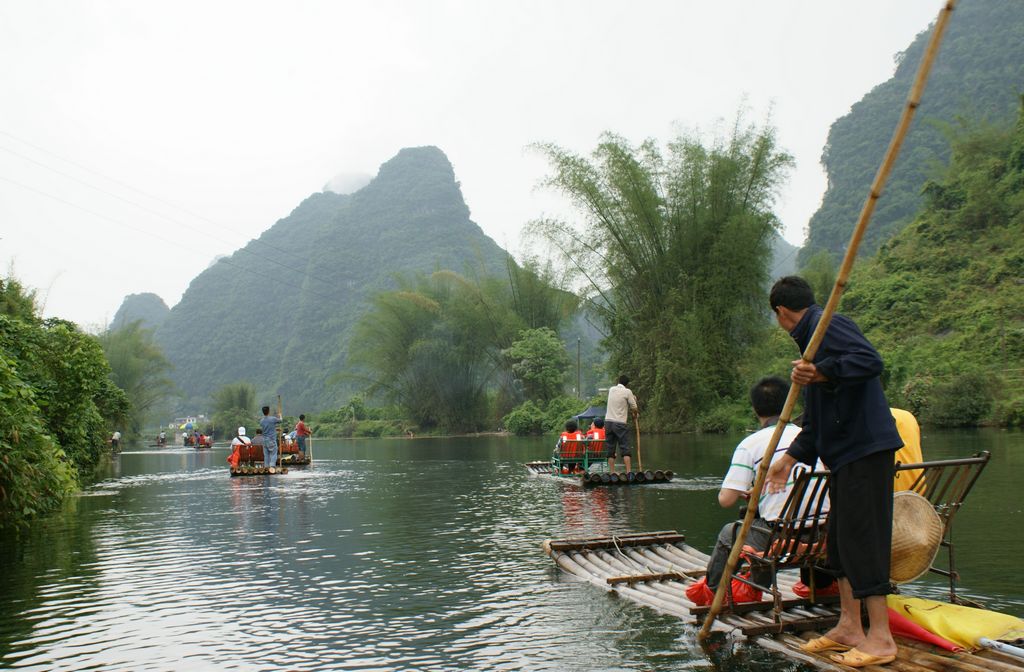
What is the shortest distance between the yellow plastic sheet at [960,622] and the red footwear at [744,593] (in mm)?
812

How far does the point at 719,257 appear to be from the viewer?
3506cm

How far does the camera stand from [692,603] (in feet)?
18.6

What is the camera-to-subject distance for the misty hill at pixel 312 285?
113m

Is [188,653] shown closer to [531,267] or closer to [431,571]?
[431,571]

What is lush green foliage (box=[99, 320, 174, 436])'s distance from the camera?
56625 mm

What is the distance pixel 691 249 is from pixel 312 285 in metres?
98.2

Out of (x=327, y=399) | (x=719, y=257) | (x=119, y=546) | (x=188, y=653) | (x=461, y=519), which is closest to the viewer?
(x=188, y=653)

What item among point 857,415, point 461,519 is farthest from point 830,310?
point 461,519

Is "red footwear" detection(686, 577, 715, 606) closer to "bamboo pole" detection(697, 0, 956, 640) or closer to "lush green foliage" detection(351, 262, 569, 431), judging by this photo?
"bamboo pole" detection(697, 0, 956, 640)

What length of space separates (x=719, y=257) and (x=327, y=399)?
7631 centimetres

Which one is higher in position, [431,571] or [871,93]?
[871,93]

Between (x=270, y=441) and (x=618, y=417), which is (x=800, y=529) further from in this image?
(x=270, y=441)

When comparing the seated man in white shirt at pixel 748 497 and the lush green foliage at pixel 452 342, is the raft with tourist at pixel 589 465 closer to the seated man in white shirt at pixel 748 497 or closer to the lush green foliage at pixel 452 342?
the seated man in white shirt at pixel 748 497

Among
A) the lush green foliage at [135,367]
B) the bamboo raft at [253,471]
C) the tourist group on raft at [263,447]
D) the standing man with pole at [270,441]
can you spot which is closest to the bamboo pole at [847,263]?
the tourist group on raft at [263,447]
